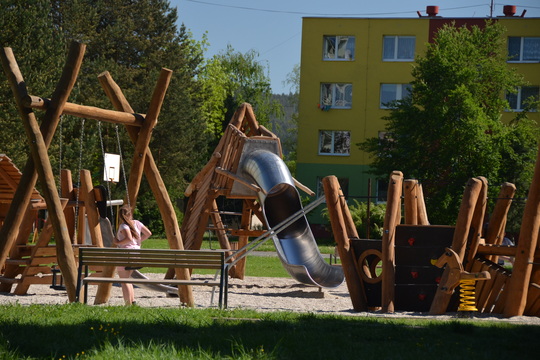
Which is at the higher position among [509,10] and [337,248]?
[509,10]

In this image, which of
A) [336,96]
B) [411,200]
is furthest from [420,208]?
[336,96]

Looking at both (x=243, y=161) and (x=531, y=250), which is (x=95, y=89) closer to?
(x=243, y=161)

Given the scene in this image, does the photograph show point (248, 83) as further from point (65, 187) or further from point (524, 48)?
point (65, 187)

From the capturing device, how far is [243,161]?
659 inches

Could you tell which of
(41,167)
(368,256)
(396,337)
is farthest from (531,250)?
(41,167)

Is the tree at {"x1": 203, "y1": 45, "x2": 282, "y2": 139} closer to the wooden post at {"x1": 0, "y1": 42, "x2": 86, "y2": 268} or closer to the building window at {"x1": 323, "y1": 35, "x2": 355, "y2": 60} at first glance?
the building window at {"x1": 323, "y1": 35, "x2": 355, "y2": 60}

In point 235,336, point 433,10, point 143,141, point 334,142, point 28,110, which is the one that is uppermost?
point 433,10

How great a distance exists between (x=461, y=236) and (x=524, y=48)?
34.6m

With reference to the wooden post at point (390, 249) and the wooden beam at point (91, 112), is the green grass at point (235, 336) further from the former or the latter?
the wooden beam at point (91, 112)

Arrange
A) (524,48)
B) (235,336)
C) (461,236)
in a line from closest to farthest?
(235,336), (461,236), (524,48)

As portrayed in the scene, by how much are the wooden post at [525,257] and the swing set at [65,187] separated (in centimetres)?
424

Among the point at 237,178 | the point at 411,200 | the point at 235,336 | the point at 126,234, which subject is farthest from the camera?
the point at 237,178

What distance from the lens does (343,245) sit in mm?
11805

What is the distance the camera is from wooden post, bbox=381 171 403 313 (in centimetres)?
1131
